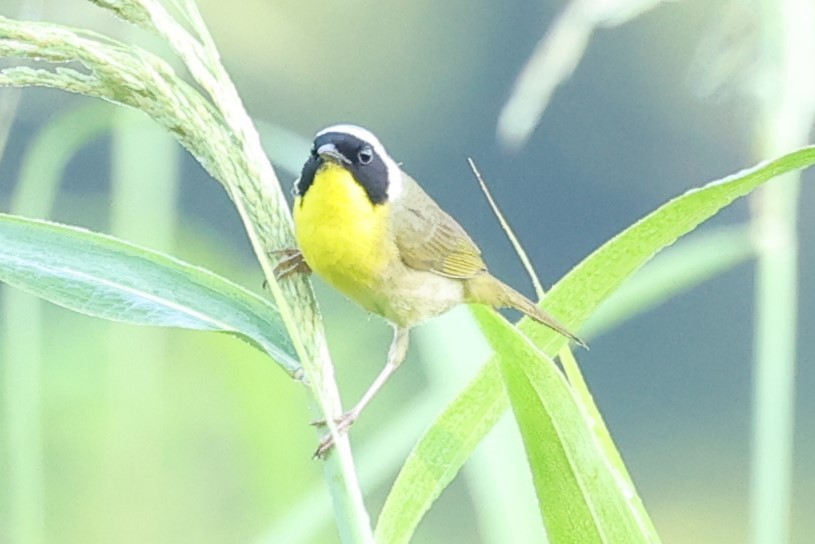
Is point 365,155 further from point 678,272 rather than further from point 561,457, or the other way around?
point 561,457

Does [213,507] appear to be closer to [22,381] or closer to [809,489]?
[22,381]

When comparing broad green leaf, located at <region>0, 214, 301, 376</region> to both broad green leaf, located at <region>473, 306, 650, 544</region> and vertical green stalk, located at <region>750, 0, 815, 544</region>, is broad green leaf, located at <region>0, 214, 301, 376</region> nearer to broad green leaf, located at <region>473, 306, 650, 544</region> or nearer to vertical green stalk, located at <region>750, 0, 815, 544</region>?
broad green leaf, located at <region>473, 306, 650, 544</region>

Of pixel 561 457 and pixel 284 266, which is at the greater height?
pixel 284 266

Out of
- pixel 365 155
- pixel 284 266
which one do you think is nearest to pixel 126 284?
pixel 284 266

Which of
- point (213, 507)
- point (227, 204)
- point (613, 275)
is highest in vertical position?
point (227, 204)

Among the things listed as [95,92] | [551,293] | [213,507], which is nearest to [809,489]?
[213,507]

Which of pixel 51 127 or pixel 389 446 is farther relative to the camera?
pixel 51 127

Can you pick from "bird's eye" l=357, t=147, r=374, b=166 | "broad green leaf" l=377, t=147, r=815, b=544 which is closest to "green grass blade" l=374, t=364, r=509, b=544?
"broad green leaf" l=377, t=147, r=815, b=544
